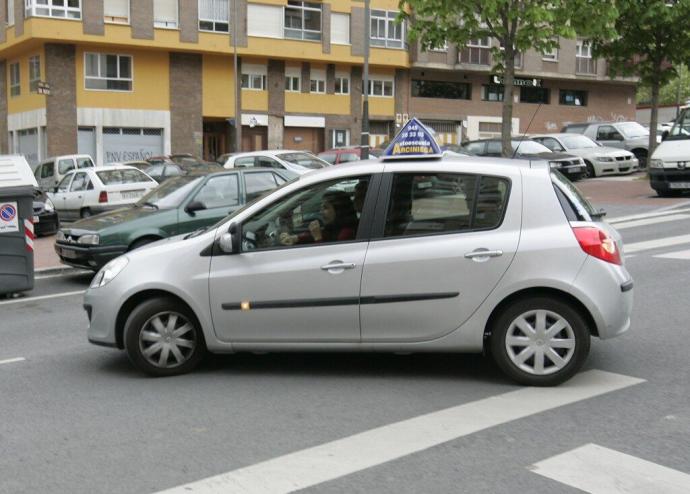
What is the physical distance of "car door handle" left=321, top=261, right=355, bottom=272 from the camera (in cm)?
591

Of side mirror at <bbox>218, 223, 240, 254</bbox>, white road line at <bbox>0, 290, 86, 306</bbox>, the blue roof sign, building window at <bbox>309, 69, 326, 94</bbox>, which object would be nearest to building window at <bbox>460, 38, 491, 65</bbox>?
building window at <bbox>309, 69, 326, 94</bbox>

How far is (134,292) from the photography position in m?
6.17

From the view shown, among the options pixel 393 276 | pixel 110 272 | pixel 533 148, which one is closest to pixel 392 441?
pixel 393 276

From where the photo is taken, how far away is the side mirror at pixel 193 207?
452 inches

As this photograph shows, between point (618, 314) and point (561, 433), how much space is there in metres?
1.32

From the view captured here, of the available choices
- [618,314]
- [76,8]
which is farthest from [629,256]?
[76,8]

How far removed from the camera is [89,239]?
36.8 feet

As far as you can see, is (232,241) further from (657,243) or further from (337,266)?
(657,243)

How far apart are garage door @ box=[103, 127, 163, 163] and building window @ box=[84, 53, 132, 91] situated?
1.99 metres

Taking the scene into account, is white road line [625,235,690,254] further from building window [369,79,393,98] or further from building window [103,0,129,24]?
building window [369,79,393,98]

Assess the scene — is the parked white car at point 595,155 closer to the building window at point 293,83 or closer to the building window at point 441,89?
the building window at point 293,83

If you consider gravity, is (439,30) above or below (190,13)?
below

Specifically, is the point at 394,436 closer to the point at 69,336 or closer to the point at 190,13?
the point at 69,336

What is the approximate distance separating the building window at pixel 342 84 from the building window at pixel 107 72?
11.2 meters
